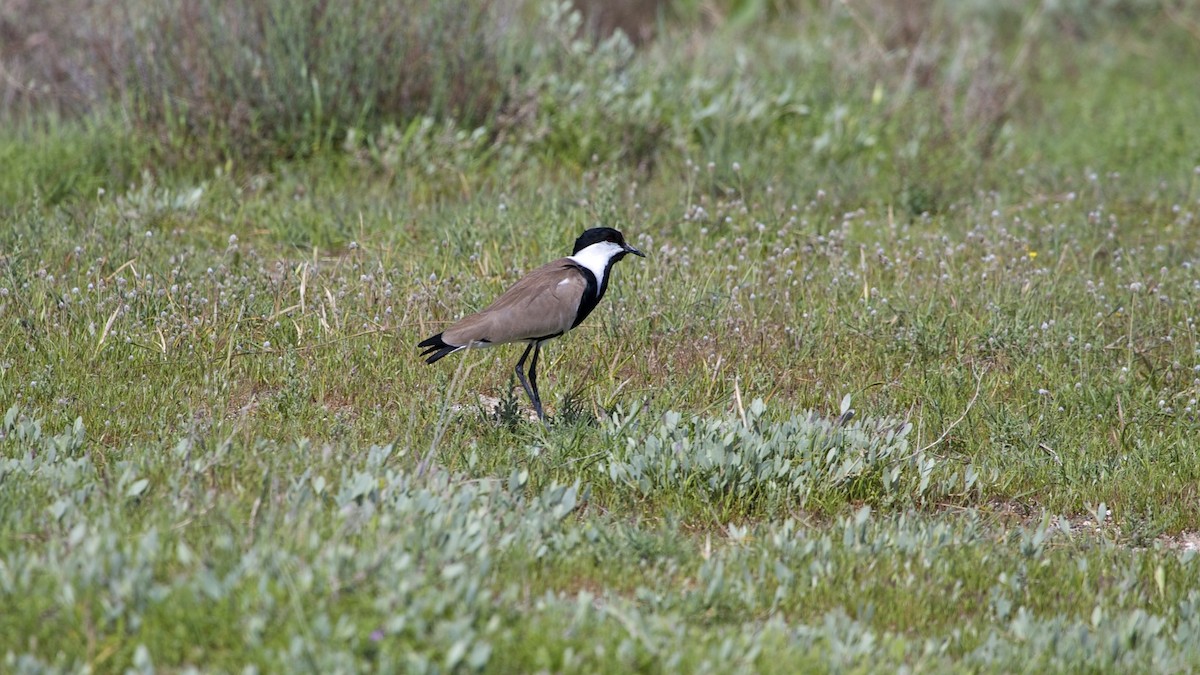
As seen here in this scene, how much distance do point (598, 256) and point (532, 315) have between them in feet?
2.31

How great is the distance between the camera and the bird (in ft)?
19.1

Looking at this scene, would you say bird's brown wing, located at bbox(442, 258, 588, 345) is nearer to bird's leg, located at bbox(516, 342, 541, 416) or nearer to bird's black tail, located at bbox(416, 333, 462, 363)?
bird's black tail, located at bbox(416, 333, 462, 363)

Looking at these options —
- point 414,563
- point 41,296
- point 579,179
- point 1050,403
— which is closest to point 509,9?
point 579,179

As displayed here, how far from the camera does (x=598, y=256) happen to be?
6.43 metres

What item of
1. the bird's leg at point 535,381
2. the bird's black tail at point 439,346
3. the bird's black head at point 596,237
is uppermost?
the bird's black head at point 596,237

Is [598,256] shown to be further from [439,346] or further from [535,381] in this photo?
[439,346]

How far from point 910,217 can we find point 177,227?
4787mm

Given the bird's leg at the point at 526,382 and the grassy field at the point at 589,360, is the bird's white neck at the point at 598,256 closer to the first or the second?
the bird's leg at the point at 526,382

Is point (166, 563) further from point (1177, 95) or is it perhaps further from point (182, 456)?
point (1177, 95)

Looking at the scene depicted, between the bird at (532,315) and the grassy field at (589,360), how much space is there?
0.31 meters

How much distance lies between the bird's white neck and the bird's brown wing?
31 centimetres

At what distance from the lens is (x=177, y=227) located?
8359 millimetres

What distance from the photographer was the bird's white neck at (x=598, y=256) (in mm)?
6375

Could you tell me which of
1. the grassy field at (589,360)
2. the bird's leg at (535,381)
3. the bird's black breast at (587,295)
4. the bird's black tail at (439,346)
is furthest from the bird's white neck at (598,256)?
the bird's black tail at (439,346)
